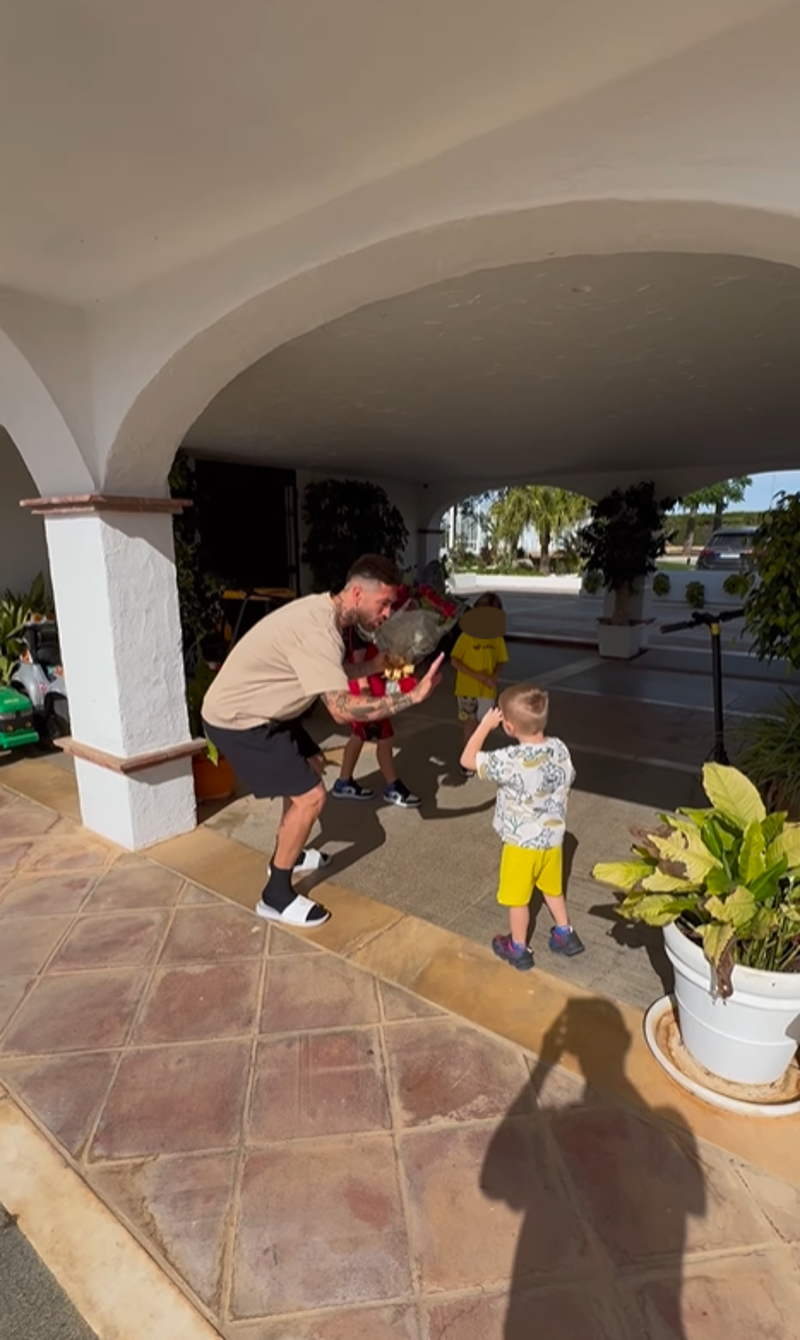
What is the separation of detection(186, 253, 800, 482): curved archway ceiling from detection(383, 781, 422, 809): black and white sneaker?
2.70 meters

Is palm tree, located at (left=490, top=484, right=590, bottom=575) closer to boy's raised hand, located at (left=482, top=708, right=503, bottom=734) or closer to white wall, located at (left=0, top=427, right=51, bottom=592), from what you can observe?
white wall, located at (left=0, top=427, right=51, bottom=592)

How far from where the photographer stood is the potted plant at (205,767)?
4113mm

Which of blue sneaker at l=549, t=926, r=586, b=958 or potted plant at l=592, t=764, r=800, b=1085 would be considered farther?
blue sneaker at l=549, t=926, r=586, b=958

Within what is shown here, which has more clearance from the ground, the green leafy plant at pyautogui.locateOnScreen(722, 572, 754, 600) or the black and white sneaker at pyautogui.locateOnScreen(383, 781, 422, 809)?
the green leafy plant at pyautogui.locateOnScreen(722, 572, 754, 600)

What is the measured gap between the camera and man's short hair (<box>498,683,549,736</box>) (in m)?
2.28

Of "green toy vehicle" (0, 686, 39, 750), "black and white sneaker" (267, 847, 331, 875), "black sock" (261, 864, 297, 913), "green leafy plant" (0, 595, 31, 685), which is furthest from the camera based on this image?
"green leafy plant" (0, 595, 31, 685)

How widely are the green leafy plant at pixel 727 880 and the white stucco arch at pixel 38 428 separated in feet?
9.98

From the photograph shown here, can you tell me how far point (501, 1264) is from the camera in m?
1.51

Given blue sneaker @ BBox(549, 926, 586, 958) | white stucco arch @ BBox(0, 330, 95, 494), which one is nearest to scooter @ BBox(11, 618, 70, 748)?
white stucco arch @ BBox(0, 330, 95, 494)

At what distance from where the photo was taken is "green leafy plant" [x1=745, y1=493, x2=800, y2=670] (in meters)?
3.12

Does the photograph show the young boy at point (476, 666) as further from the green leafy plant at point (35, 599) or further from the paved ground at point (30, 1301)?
the green leafy plant at point (35, 599)

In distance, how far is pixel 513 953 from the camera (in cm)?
251

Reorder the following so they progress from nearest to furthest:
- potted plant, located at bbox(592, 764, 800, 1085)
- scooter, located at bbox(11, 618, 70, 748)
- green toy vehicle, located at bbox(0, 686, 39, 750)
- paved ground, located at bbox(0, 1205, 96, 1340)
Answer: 1. paved ground, located at bbox(0, 1205, 96, 1340)
2. potted plant, located at bbox(592, 764, 800, 1085)
3. green toy vehicle, located at bbox(0, 686, 39, 750)
4. scooter, located at bbox(11, 618, 70, 748)

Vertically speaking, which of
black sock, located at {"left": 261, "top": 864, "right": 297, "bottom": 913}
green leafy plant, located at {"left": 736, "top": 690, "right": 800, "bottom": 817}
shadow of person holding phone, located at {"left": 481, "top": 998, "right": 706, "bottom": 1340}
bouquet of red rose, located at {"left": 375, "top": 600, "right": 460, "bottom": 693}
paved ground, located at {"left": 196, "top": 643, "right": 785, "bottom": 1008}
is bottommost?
paved ground, located at {"left": 196, "top": 643, "right": 785, "bottom": 1008}
